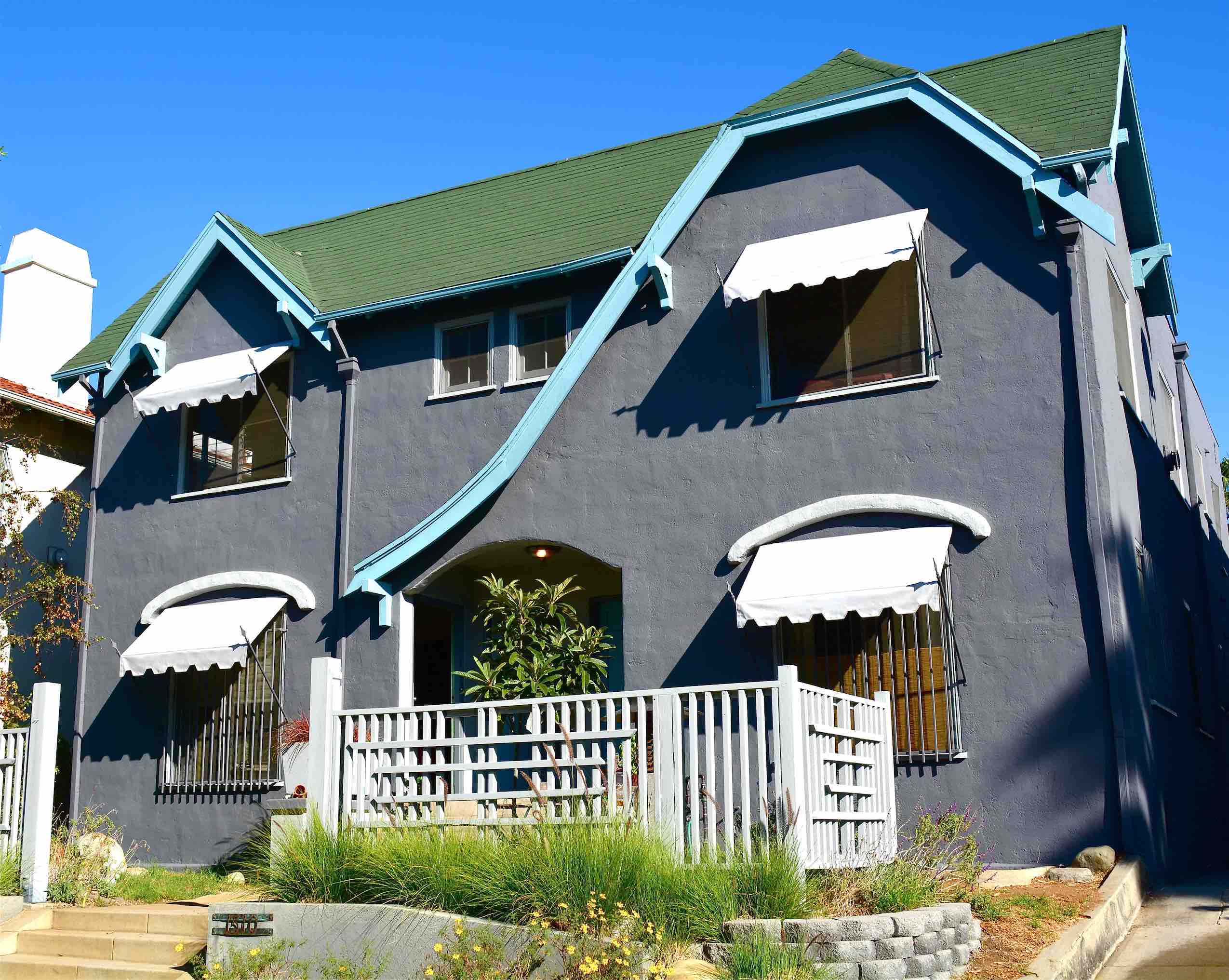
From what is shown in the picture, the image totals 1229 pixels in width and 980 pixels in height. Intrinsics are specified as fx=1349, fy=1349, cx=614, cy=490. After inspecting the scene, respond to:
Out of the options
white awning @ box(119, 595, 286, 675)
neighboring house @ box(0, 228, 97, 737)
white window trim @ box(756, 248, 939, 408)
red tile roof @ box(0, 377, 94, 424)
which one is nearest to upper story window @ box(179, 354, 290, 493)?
white awning @ box(119, 595, 286, 675)

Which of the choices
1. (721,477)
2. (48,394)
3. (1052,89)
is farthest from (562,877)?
(48,394)

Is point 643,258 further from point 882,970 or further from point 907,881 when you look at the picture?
point 882,970

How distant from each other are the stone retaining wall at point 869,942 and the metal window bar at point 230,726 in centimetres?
934

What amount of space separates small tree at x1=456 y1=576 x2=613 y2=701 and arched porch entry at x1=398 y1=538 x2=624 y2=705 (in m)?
1.05

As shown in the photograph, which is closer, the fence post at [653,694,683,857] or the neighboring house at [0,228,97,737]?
the fence post at [653,694,683,857]

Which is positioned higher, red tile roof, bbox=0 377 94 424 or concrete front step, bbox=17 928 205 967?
red tile roof, bbox=0 377 94 424

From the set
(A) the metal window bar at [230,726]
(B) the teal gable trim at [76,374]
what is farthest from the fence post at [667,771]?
(B) the teal gable trim at [76,374]

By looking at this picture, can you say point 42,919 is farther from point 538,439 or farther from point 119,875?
point 538,439

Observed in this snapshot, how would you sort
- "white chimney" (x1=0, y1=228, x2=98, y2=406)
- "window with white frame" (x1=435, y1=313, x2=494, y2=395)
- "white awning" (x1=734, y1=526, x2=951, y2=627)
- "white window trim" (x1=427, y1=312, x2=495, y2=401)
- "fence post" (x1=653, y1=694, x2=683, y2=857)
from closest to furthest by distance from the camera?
1. "fence post" (x1=653, y1=694, x2=683, y2=857)
2. "white awning" (x1=734, y1=526, x2=951, y2=627)
3. "white window trim" (x1=427, y1=312, x2=495, y2=401)
4. "window with white frame" (x1=435, y1=313, x2=494, y2=395)
5. "white chimney" (x1=0, y1=228, x2=98, y2=406)

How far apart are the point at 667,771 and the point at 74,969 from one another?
5.65m

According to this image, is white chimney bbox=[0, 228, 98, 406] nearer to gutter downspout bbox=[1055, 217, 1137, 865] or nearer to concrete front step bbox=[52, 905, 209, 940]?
concrete front step bbox=[52, 905, 209, 940]

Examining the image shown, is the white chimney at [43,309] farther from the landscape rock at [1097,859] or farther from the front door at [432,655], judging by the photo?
the landscape rock at [1097,859]

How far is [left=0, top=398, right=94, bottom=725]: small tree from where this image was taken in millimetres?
17609

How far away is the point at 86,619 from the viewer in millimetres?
18719
